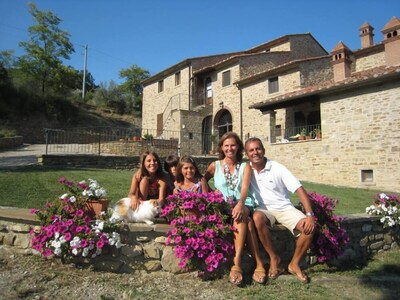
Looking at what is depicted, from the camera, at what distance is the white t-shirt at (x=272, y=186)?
141 inches

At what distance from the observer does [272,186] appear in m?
3.60

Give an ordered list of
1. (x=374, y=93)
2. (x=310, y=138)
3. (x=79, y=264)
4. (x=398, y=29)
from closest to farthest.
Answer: (x=79, y=264), (x=374, y=93), (x=398, y=29), (x=310, y=138)

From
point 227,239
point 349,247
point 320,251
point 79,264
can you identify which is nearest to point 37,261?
point 79,264

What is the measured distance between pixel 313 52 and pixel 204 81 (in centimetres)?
825

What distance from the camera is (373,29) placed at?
1891 centimetres

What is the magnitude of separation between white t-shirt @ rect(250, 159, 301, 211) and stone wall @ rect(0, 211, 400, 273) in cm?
29

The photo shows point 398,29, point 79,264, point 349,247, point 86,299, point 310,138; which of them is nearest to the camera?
point 86,299

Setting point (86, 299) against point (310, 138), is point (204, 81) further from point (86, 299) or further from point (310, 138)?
point (86, 299)

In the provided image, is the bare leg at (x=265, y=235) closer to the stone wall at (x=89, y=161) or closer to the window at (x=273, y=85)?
the stone wall at (x=89, y=161)

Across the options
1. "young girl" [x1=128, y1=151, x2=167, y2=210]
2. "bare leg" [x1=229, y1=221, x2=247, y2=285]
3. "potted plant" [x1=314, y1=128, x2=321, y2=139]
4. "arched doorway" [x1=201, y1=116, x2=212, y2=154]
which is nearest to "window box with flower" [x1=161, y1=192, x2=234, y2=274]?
"bare leg" [x1=229, y1=221, x2=247, y2=285]

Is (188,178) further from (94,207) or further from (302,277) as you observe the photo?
(302,277)

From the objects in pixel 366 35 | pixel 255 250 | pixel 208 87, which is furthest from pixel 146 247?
pixel 208 87

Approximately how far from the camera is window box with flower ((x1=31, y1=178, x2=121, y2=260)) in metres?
3.15

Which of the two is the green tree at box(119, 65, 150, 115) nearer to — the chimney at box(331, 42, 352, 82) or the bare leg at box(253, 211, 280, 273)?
the chimney at box(331, 42, 352, 82)
